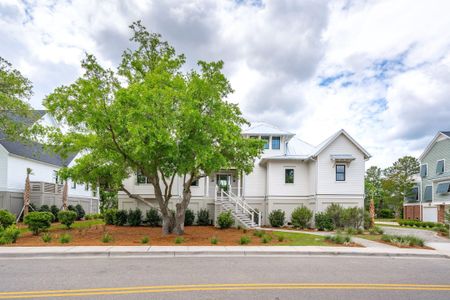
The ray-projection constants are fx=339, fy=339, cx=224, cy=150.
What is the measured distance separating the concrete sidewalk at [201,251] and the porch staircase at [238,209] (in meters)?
9.73

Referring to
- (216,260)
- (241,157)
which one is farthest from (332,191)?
(216,260)

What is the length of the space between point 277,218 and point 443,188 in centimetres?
2062

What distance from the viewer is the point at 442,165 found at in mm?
36094

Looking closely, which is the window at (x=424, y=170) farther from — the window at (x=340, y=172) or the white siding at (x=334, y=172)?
the window at (x=340, y=172)

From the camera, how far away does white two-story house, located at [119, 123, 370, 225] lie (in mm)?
25125

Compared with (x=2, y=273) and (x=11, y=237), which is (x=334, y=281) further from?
(x=11, y=237)

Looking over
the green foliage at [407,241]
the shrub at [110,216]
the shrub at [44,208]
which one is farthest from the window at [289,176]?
the shrub at [44,208]

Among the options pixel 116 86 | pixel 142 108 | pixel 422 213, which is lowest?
pixel 422 213

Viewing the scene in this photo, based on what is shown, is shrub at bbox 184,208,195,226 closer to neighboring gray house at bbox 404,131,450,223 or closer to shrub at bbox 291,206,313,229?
shrub at bbox 291,206,313,229

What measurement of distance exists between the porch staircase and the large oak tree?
21.4 ft

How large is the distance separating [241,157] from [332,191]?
Answer: 10719 mm

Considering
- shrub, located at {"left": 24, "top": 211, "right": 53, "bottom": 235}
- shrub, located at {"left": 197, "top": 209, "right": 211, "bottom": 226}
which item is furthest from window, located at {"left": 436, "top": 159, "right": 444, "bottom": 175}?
shrub, located at {"left": 24, "top": 211, "right": 53, "bottom": 235}

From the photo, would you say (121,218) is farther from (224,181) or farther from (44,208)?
(224,181)

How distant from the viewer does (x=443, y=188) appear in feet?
114
